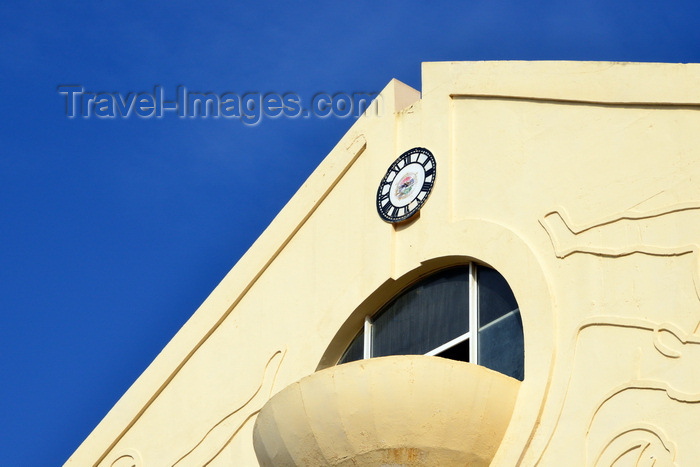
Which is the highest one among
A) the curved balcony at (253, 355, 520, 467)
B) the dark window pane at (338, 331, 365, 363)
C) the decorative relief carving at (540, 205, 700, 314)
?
the decorative relief carving at (540, 205, 700, 314)

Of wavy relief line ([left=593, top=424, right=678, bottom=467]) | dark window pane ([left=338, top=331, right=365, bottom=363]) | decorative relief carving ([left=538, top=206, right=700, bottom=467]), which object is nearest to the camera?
wavy relief line ([left=593, top=424, right=678, bottom=467])

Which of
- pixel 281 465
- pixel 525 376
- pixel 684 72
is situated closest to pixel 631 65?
pixel 684 72

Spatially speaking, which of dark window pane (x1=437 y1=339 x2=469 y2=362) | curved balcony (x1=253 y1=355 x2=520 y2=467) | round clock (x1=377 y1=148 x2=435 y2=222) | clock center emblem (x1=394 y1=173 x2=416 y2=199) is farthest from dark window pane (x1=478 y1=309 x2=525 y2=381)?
clock center emblem (x1=394 y1=173 x2=416 y2=199)

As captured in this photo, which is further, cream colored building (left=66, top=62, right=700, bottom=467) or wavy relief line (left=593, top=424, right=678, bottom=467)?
cream colored building (left=66, top=62, right=700, bottom=467)

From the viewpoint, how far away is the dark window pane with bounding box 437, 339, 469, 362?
14.1 m

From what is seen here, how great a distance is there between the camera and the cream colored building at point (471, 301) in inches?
476

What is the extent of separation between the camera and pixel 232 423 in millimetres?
15750

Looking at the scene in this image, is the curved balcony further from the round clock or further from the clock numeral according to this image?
the clock numeral

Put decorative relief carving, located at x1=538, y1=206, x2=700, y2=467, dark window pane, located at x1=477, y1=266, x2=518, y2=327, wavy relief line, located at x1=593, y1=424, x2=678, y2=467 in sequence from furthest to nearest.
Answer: dark window pane, located at x1=477, y1=266, x2=518, y2=327 → decorative relief carving, located at x1=538, y1=206, x2=700, y2=467 → wavy relief line, located at x1=593, y1=424, x2=678, y2=467

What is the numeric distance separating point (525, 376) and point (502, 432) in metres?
0.59

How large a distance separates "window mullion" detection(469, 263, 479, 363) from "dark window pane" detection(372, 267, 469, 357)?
0.38ft

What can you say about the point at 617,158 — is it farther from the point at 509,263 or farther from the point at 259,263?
the point at 259,263

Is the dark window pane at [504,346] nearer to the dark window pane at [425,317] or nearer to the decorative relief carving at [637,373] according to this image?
the dark window pane at [425,317]

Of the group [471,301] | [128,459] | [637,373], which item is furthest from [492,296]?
[128,459]
